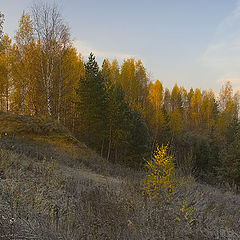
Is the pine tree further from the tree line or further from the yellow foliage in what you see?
the yellow foliage

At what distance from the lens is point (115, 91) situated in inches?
790

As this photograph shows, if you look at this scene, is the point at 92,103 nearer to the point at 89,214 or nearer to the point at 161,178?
the point at 161,178

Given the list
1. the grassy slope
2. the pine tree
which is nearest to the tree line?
the pine tree

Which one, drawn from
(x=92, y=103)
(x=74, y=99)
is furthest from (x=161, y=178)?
(x=74, y=99)

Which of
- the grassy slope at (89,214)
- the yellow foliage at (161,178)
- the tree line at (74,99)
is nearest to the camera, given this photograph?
the grassy slope at (89,214)

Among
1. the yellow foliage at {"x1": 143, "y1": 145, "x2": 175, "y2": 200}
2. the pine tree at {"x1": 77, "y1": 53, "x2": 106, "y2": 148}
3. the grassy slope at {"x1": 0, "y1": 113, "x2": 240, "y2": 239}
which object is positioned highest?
the pine tree at {"x1": 77, "y1": 53, "x2": 106, "y2": 148}

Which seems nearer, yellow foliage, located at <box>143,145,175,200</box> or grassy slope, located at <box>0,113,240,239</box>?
grassy slope, located at <box>0,113,240,239</box>

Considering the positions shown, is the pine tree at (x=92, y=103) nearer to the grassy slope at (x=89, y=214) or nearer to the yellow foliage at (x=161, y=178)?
the grassy slope at (x=89, y=214)

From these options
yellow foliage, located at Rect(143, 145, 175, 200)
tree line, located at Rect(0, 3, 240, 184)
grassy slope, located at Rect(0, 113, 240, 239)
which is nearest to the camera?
grassy slope, located at Rect(0, 113, 240, 239)

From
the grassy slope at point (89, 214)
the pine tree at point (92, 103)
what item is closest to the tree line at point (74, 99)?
the pine tree at point (92, 103)

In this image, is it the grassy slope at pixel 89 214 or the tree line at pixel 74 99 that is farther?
the tree line at pixel 74 99

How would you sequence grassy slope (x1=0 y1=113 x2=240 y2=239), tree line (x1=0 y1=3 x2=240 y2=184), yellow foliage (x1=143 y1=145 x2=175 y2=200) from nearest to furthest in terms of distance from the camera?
grassy slope (x1=0 y1=113 x2=240 y2=239)
yellow foliage (x1=143 y1=145 x2=175 y2=200)
tree line (x1=0 y1=3 x2=240 y2=184)

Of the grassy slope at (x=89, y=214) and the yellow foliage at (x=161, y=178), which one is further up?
the yellow foliage at (x=161, y=178)

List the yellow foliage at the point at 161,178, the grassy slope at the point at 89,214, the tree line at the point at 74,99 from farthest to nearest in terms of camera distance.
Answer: the tree line at the point at 74,99 < the yellow foliage at the point at 161,178 < the grassy slope at the point at 89,214
